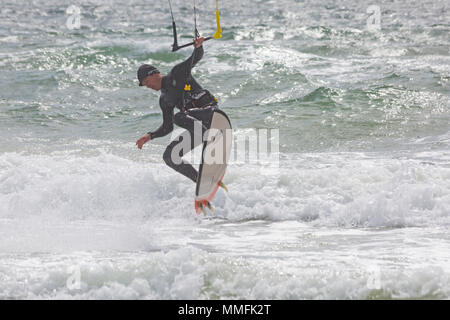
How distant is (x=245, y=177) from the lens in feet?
34.4

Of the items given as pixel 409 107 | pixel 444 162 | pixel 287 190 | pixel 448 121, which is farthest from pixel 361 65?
pixel 287 190

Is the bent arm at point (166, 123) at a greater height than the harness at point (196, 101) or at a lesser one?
lesser

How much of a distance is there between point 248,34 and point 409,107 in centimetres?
1122

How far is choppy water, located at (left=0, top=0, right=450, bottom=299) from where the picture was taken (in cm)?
651

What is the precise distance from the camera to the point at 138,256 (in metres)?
7.29

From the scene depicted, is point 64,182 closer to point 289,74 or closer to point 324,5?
point 289,74

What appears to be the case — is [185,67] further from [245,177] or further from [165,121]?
[245,177]

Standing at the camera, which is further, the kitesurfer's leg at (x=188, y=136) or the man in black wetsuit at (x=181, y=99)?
the kitesurfer's leg at (x=188, y=136)

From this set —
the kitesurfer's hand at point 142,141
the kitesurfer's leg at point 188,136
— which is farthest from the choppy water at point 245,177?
the kitesurfer's hand at point 142,141

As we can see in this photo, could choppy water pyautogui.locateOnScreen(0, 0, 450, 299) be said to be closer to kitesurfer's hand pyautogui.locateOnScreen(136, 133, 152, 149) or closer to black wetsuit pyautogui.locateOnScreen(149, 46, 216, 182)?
kitesurfer's hand pyautogui.locateOnScreen(136, 133, 152, 149)

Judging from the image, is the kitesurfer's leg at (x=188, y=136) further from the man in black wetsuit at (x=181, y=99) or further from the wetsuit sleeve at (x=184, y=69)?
the wetsuit sleeve at (x=184, y=69)

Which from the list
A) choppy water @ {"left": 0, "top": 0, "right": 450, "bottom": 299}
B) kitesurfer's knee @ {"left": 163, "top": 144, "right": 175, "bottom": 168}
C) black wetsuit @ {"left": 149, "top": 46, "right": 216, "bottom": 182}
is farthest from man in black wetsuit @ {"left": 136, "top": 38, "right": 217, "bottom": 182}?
choppy water @ {"left": 0, "top": 0, "right": 450, "bottom": 299}

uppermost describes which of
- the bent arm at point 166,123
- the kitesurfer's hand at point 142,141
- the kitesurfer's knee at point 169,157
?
the bent arm at point 166,123

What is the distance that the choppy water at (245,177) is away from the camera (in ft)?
21.4
